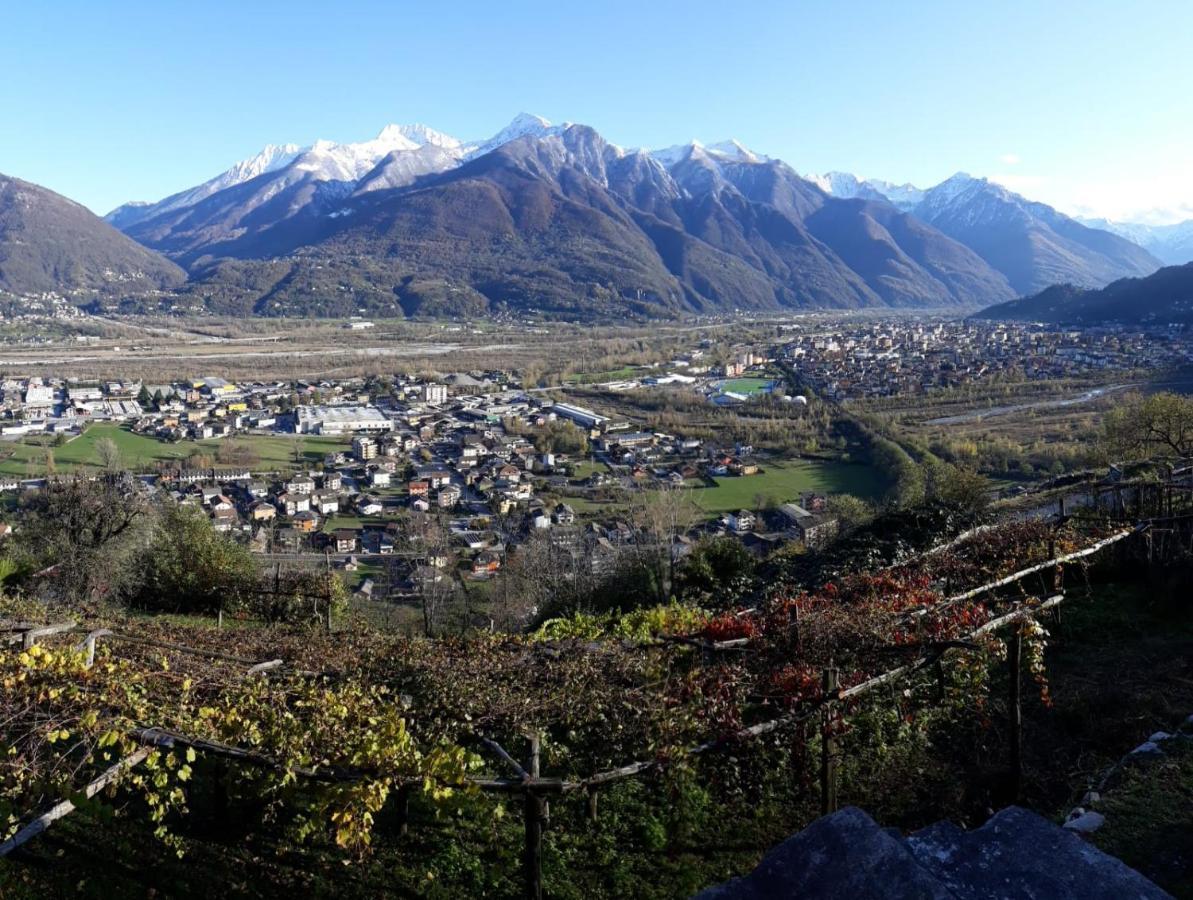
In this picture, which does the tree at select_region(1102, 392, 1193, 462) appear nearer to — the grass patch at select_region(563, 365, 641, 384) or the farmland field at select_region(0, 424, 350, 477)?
the farmland field at select_region(0, 424, 350, 477)

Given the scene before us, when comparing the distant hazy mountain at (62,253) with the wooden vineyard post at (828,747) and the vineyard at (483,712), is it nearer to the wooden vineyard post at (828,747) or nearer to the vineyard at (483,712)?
the vineyard at (483,712)

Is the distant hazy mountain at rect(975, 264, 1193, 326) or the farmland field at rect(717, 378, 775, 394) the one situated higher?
the distant hazy mountain at rect(975, 264, 1193, 326)

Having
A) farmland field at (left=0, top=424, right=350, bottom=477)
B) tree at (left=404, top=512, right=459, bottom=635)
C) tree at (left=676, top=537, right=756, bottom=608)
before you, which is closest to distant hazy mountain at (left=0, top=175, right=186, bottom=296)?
farmland field at (left=0, top=424, right=350, bottom=477)

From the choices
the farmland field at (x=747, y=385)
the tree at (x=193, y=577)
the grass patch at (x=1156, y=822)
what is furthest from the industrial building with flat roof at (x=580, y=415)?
the grass patch at (x=1156, y=822)

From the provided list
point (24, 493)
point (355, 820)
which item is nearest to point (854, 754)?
point (355, 820)

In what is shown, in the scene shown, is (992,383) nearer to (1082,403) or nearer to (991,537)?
(1082,403)
